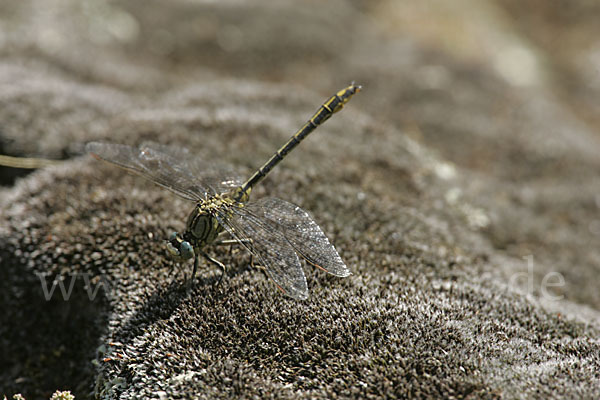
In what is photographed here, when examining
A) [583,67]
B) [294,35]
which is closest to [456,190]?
[294,35]

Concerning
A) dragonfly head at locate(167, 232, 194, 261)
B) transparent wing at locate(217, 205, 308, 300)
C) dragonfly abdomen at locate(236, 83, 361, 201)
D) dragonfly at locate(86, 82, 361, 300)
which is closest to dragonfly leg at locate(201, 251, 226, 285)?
dragonfly at locate(86, 82, 361, 300)

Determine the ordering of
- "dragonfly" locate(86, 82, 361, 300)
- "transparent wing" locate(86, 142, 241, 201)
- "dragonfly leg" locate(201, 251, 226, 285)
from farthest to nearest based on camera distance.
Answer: "transparent wing" locate(86, 142, 241, 201) < "dragonfly leg" locate(201, 251, 226, 285) < "dragonfly" locate(86, 82, 361, 300)

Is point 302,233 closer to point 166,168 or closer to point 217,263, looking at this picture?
point 217,263

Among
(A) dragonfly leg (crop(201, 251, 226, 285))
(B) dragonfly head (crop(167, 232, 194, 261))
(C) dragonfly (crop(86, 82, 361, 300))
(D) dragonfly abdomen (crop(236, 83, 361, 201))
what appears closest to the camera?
(C) dragonfly (crop(86, 82, 361, 300))

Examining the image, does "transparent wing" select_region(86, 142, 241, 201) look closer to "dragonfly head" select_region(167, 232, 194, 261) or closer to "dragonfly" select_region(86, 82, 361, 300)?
"dragonfly" select_region(86, 82, 361, 300)

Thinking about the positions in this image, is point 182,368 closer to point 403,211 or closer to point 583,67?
point 403,211

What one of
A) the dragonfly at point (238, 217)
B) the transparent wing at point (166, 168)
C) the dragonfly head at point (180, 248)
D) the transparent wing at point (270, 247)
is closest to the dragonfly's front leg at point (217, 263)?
the dragonfly at point (238, 217)

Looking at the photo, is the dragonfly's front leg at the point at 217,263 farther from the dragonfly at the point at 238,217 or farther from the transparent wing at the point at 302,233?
the transparent wing at the point at 302,233
